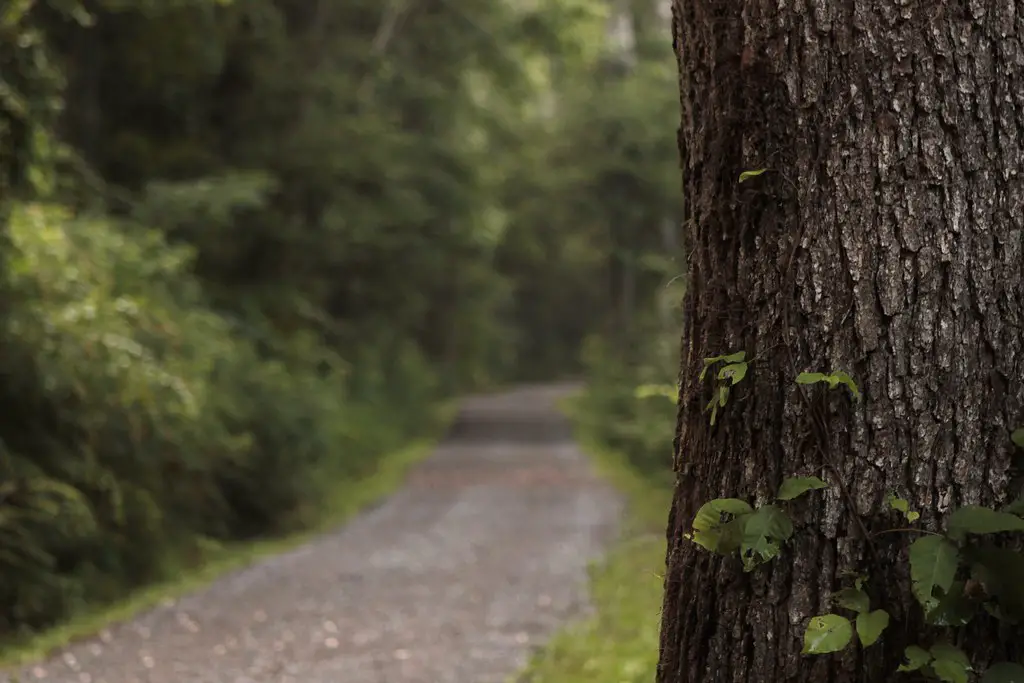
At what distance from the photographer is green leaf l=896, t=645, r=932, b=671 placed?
2711mm

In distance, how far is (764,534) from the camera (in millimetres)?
2830

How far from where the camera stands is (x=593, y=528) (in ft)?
45.1

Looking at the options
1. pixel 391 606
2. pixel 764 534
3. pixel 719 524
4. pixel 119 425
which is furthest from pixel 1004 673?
pixel 119 425

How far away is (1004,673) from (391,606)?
7289 millimetres

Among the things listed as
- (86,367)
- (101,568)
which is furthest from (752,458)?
(101,568)

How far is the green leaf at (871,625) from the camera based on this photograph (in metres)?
2.70

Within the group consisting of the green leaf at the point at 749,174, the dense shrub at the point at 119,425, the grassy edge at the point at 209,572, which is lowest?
the grassy edge at the point at 209,572

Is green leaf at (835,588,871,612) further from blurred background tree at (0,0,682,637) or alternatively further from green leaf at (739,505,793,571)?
blurred background tree at (0,0,682,637)

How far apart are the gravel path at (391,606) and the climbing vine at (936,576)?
183 inches

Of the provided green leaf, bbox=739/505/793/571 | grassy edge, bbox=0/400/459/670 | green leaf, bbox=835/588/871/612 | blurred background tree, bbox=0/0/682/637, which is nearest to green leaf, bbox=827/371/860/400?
green leaf, bbox=739/505/793/571

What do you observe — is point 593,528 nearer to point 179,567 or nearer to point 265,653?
point 179,567

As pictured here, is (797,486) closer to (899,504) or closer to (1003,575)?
(899,504)

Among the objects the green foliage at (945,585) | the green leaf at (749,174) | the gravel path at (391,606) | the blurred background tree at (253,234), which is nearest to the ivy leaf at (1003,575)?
the green foliage at (945,585)

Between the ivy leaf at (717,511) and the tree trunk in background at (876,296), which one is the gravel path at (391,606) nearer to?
the ivy leaf at (717,511)
